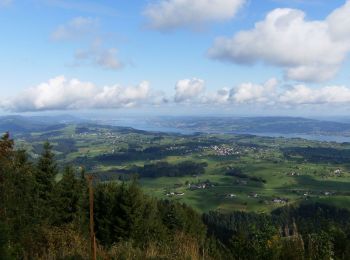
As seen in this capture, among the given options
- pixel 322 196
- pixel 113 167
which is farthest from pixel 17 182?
pixel 113 167

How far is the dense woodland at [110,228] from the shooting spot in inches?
340

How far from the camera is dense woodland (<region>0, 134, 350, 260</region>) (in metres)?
8.62

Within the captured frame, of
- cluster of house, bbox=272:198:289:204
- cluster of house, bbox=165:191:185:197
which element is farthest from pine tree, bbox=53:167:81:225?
cluster of house, bbox=272:198:289:204

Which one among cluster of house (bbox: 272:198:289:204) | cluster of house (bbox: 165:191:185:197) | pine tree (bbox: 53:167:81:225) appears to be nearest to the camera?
pine tree (bbox: 53:167:81:225)

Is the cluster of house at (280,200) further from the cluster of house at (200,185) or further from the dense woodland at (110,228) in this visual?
the dense woodland at (110,228)

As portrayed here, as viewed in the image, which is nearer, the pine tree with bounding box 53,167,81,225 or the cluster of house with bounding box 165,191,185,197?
the pine tree with bounding box 53,167,81,225

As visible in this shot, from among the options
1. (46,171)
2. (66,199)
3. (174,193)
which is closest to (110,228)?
(66,199)

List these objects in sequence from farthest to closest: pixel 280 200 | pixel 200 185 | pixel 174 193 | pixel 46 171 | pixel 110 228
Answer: pixel 200 185 < pixel 174 193 < pixel 280 200 < pixel 46 171 < pixel 110 228

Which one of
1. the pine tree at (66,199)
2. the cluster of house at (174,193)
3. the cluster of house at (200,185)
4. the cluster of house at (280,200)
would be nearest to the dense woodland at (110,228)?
the pine tree at (66,199)

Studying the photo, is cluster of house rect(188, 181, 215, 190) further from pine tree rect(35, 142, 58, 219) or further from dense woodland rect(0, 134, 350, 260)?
pine tree rect(35, 142, 58, 219)

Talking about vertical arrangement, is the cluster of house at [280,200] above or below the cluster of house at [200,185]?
above

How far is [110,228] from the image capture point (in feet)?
103

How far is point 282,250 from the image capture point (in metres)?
8.45

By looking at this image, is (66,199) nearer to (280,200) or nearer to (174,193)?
(280,200)
